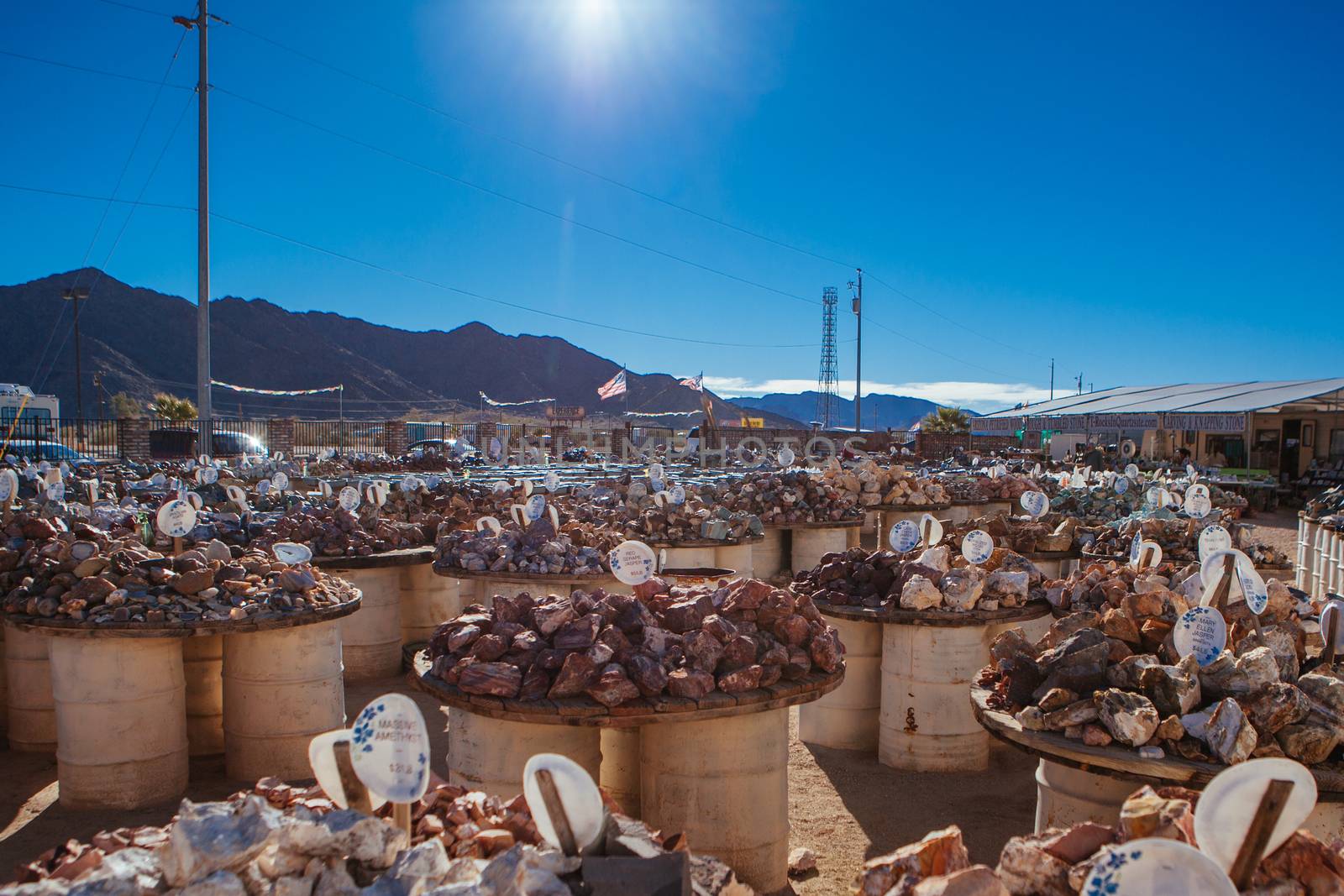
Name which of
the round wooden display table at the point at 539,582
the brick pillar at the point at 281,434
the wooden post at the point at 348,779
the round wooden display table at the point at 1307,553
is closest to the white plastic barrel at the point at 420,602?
the round wooden display table at the point at 539,582

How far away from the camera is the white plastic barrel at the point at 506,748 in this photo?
345 centimetres

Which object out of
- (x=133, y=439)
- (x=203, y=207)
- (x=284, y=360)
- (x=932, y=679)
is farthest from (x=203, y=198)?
(x=284, y=360)

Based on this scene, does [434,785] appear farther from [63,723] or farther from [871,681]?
[871,681]

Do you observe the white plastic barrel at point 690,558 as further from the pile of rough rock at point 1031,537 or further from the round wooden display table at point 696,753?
the round wooden display table at point 696,753

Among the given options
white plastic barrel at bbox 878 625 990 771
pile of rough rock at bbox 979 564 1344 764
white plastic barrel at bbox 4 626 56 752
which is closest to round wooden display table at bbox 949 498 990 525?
white plastic barrel at bbox 878 625 990 771

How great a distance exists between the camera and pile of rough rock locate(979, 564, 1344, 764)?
275cm

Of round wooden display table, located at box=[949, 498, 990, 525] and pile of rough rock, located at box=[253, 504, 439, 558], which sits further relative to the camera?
round wooden display table, located at box=[949, 498, 990, 525]

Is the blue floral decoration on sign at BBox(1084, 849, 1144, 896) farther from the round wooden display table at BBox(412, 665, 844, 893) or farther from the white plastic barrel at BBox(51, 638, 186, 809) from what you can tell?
the white plastic barrel at BBox(51, 638, 186, 809)

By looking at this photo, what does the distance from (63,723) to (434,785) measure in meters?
→ 2.40

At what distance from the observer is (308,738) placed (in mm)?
4637

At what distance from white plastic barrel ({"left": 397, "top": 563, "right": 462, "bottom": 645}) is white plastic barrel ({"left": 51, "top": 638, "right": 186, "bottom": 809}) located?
2.75 meters

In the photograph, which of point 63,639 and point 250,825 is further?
point 63,639

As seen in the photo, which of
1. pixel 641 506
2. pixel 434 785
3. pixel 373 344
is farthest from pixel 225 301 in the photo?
pixel 434 785

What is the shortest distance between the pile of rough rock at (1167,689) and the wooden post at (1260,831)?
3.62 ft
